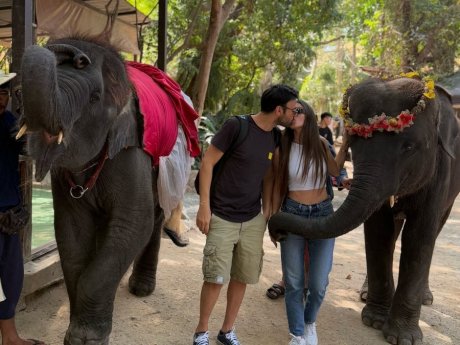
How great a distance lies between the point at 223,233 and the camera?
11.1 feet

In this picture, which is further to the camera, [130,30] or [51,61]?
[130,30]

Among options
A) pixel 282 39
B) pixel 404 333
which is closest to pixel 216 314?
pixel 404 333

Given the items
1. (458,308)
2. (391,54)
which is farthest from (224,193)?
(391,54)

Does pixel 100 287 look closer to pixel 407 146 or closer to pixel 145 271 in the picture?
pixel 145 271


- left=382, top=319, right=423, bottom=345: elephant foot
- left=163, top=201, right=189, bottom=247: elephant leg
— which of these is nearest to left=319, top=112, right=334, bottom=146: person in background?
left=163, top=201, right=189, bottom=247: elephant leg

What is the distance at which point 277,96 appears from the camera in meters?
3.34

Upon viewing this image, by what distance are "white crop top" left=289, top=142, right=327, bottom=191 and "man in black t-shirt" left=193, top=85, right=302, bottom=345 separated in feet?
0.52

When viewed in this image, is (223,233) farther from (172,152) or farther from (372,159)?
(372,159)

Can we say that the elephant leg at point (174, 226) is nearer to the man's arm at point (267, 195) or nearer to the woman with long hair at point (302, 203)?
Result: the man's arm at point (267, 195)

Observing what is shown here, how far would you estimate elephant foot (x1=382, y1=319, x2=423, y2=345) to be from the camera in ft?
13.0

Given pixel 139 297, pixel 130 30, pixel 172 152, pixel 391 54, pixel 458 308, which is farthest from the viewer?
pixel 391 54

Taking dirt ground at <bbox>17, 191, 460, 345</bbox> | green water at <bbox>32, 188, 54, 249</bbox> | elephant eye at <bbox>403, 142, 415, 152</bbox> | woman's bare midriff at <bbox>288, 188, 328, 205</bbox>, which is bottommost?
dirt ground at <bbox>17, 191, 460, 345</bbox>

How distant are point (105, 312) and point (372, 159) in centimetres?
194

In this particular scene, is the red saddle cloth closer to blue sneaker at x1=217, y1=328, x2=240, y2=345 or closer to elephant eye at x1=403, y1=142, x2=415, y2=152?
blue sneaker at x1=217, y1=328, x2=240, y2=345
